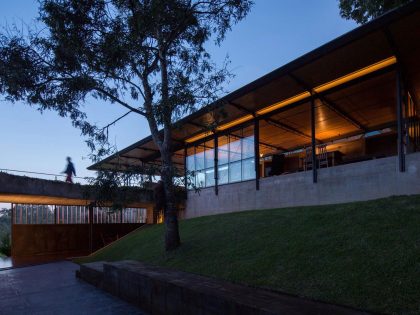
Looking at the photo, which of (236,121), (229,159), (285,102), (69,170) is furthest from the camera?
(69,170)

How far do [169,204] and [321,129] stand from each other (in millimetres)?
11157

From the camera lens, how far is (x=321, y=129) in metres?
17.9

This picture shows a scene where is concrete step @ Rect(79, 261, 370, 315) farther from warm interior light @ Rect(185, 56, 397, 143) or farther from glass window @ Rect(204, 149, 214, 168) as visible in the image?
glass window @ Rect(204, 149, 214, 168)

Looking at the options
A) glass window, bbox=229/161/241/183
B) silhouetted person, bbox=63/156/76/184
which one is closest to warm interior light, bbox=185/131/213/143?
glass window, bbox=229/161/241/183

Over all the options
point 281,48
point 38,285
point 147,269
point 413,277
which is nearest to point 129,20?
point 147,269

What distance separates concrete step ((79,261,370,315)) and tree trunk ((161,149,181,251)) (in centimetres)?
186

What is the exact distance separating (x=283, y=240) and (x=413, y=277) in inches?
128

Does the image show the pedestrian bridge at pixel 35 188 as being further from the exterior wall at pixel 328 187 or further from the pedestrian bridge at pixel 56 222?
the exterior wall at pixel 328 187

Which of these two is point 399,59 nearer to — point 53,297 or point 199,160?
point 199,160

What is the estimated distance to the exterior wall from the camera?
1039 cm

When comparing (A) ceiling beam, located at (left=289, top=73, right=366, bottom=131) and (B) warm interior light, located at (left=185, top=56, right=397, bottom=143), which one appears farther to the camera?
(A) ceiling beam, located at (left=289, top=73, right=366, bottom=131)

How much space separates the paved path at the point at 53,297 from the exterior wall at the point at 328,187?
4754mm

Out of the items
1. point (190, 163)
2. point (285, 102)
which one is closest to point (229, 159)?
point (190, 163)

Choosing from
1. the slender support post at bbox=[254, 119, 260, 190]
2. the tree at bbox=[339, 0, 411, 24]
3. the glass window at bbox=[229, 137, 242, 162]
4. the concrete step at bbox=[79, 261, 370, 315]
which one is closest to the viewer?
the concrete step at bbox=[79, 261, 370, 315]
